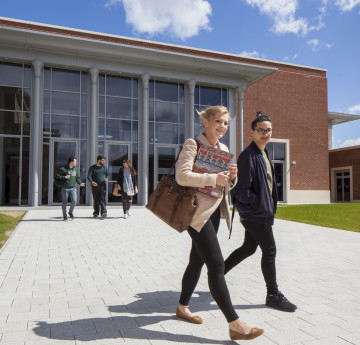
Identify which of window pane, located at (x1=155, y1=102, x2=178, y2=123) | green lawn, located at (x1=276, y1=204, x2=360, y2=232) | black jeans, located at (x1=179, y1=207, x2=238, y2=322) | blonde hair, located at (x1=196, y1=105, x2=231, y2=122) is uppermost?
window pane, located at (x1=155, y1=102, x2=178, y2=123)

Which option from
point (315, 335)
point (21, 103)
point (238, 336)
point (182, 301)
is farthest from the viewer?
point (21, 103)

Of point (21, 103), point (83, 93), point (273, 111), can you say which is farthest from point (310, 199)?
point (21, 103)

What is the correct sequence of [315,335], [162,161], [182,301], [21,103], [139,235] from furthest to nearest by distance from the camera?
[162,161]
[21,103]
[139,235]
[182,301]
[315,335]

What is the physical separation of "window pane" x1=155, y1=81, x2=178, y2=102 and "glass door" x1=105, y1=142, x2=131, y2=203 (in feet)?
11.3

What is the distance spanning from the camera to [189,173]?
281cm

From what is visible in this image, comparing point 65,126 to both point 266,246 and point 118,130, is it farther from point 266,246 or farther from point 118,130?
point 266,246

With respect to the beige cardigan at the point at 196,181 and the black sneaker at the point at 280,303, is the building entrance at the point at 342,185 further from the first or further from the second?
the beige cardigan at the point at 196,181

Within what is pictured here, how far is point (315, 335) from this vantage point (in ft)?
9.48

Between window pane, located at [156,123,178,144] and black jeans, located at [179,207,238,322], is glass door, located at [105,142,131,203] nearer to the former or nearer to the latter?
window pane, located at [156,123,178,144]

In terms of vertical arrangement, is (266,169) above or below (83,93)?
below

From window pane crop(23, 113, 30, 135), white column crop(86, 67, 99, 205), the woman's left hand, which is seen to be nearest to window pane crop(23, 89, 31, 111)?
window pane crop(23, 113, 30, 135)

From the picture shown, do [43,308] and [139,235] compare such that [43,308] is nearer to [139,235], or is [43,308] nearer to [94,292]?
[94,292]

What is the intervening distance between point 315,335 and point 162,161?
17.1 m

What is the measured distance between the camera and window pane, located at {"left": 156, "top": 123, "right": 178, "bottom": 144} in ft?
65.4
